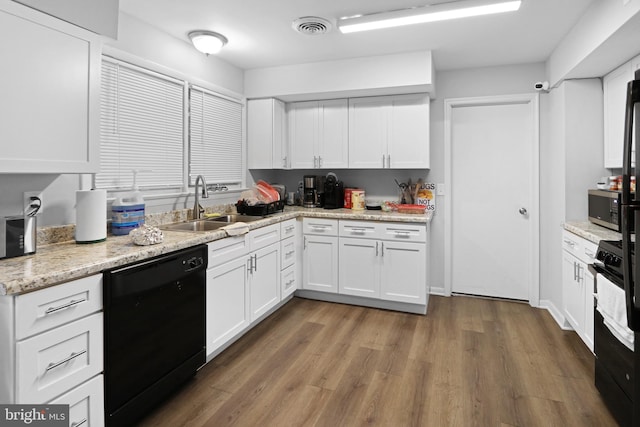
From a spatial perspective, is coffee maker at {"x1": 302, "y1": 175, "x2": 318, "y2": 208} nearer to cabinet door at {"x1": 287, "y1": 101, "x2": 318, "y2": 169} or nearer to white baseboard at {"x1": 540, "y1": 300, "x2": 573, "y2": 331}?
cabinet door at {"x1": 287, "y1": 101, "x2": 318, "y2": 169}

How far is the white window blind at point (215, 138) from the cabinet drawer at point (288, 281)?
1.09 meters

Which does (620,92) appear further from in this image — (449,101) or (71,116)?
(71,116)

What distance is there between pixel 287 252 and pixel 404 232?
44.8 inches

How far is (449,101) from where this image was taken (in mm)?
4000

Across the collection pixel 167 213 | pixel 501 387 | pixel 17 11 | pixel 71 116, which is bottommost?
Result: pixel 501 387

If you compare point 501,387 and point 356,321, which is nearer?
point 501,387

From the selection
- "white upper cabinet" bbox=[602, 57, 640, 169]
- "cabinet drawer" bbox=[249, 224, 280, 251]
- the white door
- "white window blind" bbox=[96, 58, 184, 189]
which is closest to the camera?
"white window blind" bbox=[96, 58, 184, 189]

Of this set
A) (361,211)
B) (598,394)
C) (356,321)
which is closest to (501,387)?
(598,394)

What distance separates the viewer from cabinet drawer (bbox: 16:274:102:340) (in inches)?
55.1

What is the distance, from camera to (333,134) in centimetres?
407

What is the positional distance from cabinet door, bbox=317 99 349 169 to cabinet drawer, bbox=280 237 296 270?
963mm

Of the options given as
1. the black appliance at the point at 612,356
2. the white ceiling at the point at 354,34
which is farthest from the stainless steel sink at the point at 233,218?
the black appliance at the point at 612,356

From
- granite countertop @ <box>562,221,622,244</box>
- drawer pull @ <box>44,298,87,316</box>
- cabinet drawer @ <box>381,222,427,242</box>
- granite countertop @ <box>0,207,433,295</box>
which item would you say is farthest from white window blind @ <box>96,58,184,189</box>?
granite countertop @ <box>562,221,622,244</box>

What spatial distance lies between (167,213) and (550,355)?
3.09 metres
